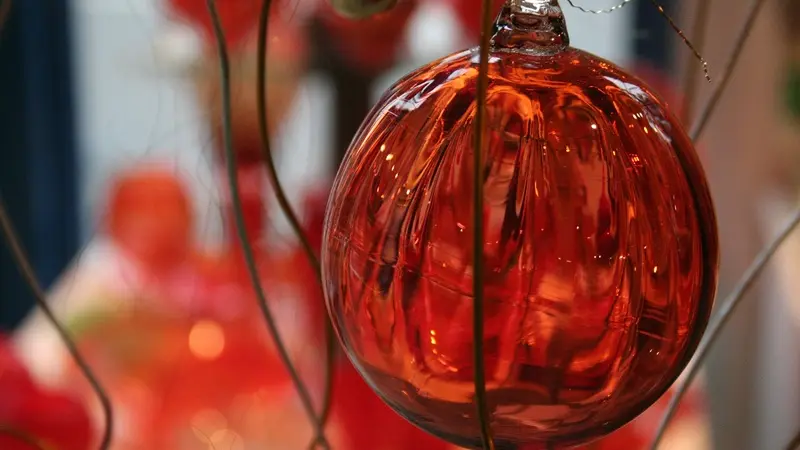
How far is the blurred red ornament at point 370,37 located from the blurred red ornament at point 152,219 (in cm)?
24

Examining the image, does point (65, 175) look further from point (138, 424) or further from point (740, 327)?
point (740, 327)

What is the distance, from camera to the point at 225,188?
0.78 meters

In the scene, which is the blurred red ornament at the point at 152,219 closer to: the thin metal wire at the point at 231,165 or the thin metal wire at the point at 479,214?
the thin metal wire at the point at 231,165

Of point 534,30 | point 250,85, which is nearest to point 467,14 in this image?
point 250,85

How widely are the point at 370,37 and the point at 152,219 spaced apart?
28 centimetres

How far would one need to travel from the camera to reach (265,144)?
272 mm

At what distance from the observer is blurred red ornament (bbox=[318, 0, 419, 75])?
1.97 feet

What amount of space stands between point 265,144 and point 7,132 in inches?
47.9

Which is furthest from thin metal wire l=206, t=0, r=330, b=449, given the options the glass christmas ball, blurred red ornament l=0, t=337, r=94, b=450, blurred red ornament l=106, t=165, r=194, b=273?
blurred red ornament l=106, t=165, r=194, b=273

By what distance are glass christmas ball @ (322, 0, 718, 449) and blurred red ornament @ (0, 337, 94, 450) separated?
349 mm

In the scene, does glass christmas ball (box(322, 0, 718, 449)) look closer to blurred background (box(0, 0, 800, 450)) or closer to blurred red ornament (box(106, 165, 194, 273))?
blurred background (box(0, 0, 800, 450))

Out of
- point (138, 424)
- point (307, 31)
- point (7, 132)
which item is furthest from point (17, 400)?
point (7, 132)

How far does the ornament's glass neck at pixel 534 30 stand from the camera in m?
0.23

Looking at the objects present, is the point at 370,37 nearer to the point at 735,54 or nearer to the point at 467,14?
the point at 467,14
